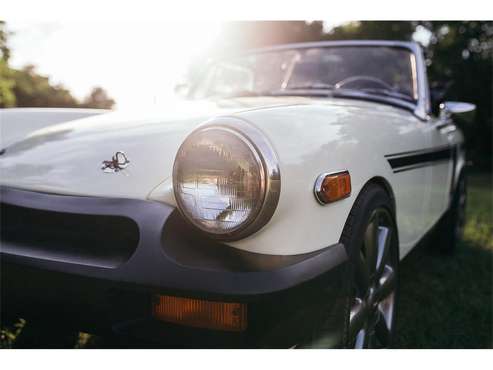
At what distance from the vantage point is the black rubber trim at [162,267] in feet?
3.73

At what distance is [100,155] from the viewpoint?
149 cm

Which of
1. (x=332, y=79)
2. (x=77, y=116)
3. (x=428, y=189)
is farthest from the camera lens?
(x=332, y=79)

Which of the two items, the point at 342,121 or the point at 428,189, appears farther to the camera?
the point at 428,189

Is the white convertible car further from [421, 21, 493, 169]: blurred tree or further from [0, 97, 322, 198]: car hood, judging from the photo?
[421, 21, 493, 169]: blurred tree

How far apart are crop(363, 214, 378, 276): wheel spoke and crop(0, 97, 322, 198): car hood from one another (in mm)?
536

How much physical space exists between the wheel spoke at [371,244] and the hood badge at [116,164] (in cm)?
83

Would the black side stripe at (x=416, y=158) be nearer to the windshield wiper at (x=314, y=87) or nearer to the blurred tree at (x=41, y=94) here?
the windshield wiper at (x=314, y=87)

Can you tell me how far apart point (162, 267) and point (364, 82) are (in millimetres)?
1944

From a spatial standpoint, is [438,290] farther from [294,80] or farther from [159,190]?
[159,190]

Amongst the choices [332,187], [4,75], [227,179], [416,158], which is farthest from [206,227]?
[4,75]

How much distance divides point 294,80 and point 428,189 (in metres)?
1.00

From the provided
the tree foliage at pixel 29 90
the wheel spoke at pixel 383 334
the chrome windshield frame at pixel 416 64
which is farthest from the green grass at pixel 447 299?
the tree foliage at pixel 29 90

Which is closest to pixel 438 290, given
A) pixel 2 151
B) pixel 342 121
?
pixel 342 121

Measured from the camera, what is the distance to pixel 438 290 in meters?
2.78
